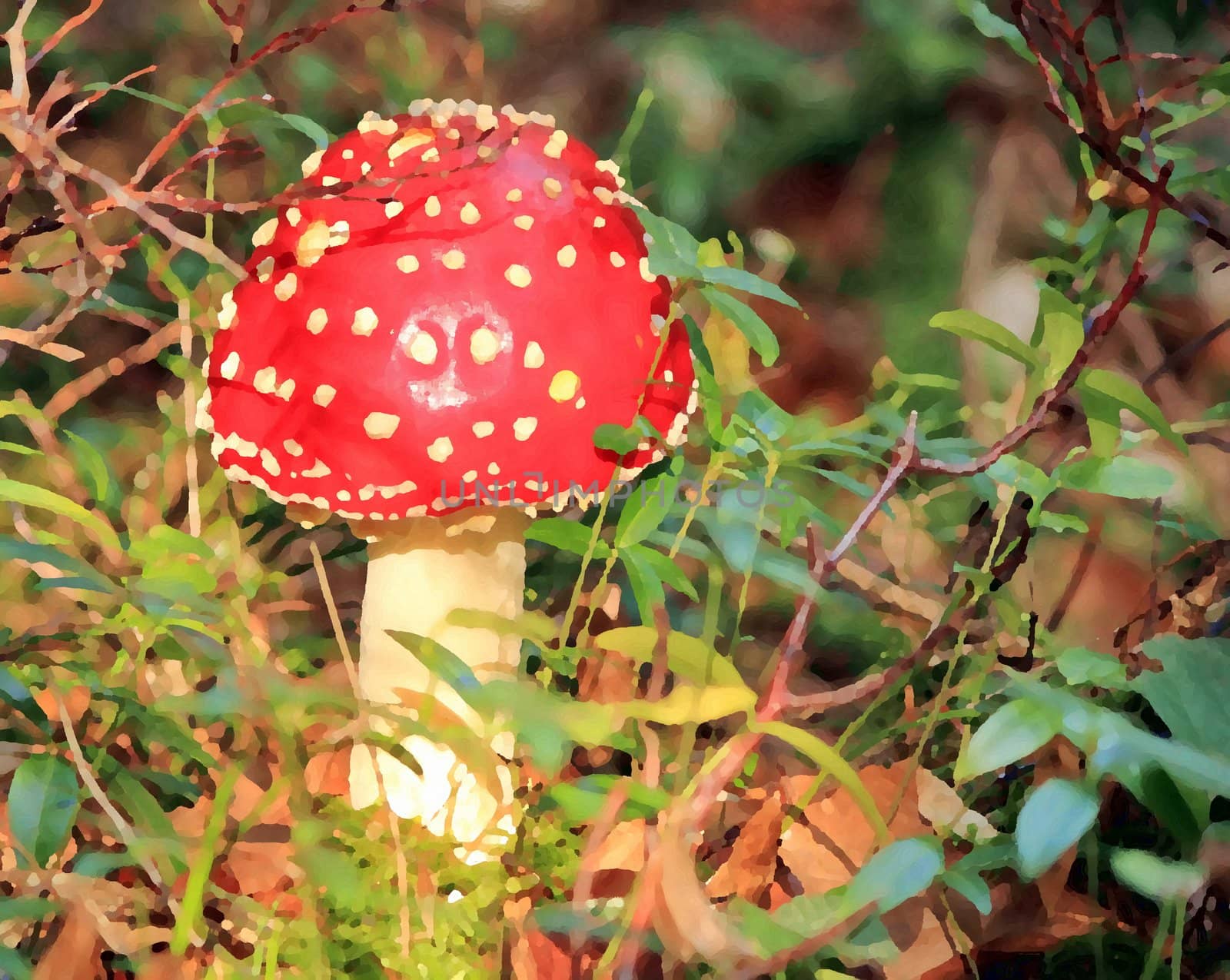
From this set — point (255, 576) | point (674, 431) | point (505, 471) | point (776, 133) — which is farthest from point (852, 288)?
point (255, 576)

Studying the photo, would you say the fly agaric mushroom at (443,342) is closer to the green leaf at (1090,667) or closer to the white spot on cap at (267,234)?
the white spot on cap at (267,234)

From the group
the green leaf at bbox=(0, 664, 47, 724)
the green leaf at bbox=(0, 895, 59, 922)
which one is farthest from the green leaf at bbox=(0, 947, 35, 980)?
the green leaf at bbox=(0, 664, 47, 724)

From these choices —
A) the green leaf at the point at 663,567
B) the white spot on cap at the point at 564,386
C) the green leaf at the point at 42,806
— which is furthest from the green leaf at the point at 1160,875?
the green leaf at the point at 42,806

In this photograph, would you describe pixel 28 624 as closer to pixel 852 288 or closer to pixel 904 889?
pixel 904 889

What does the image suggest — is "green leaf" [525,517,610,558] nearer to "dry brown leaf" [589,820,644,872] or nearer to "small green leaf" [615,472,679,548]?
"small green leaf" [615,472,679,548]

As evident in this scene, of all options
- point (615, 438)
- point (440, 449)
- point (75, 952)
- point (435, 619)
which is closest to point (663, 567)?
point (615, 438)

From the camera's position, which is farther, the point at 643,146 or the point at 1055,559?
the point at 643,146

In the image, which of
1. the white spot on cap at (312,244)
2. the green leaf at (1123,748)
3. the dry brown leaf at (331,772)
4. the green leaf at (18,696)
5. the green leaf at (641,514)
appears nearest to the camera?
the green leaf at (1123,748)
